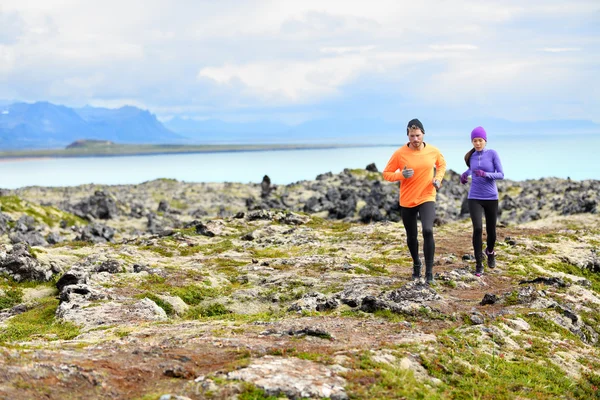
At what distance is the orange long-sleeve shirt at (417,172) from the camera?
55.1 ft

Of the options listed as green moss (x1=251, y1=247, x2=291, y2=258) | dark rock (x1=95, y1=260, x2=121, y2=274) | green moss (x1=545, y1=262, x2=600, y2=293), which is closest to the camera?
dark rock (x1=95, y1=260, x2=121, y2=274)

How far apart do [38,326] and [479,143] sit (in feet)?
47.2

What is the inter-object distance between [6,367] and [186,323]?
5.42m

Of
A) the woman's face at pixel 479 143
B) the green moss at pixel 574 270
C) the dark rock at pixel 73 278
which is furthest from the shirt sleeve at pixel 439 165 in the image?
the dark rock at pixel 73 278

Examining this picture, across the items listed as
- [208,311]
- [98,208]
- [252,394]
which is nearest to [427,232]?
[208,311]

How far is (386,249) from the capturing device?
26.5 meters

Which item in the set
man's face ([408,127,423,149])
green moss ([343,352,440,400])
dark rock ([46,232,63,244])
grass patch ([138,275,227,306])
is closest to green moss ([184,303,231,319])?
grass patch ([138,275,227,306])

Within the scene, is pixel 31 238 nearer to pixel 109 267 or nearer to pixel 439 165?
pixel 109 267

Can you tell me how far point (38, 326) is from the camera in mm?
14750

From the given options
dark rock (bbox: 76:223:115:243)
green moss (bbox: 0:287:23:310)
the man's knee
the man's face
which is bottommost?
dark rock (bbox: 76:223:115:243)

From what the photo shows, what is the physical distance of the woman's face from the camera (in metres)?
18.9

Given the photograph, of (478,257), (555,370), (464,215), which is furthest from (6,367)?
(464,215)

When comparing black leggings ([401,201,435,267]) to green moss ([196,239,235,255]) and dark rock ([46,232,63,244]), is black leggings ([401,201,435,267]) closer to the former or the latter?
green moss ([196,239,235,255])

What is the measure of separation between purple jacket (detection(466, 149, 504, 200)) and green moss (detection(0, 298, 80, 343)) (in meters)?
13.2
